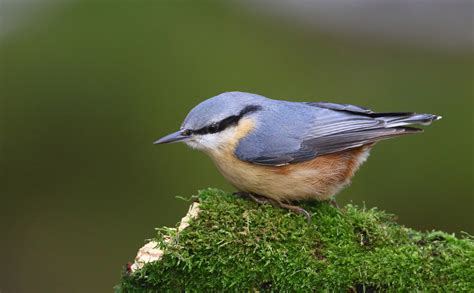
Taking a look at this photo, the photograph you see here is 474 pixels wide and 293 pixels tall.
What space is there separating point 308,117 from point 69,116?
11.9ft

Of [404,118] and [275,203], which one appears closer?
[275,203]

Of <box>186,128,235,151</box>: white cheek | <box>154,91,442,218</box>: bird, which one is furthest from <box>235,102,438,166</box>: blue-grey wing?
<box>186,128,235,151</box>: white cheek

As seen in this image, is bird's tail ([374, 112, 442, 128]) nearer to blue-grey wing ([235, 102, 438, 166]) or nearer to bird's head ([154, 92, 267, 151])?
blue-grey wing ([235, 102, 438, 166])

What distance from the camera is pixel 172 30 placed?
27.7ft

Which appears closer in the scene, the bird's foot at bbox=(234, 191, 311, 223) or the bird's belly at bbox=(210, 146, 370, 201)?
the bird's foot at bbox=(234, 191, 311, 223)

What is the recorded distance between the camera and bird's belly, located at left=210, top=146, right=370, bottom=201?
4332 millimetres

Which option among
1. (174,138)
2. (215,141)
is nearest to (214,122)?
(215,141)

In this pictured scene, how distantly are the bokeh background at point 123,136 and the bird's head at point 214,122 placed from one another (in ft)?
8.80

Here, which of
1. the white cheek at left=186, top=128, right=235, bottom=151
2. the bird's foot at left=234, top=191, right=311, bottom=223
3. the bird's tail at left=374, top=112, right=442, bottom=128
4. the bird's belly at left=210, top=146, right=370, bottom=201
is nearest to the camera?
the bird's foot at left=234, top=191, right=311, bottom=223

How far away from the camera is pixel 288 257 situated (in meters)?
3.84

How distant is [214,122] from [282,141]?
18.9 inches

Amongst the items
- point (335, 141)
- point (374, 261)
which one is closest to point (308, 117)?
point (335, 141)

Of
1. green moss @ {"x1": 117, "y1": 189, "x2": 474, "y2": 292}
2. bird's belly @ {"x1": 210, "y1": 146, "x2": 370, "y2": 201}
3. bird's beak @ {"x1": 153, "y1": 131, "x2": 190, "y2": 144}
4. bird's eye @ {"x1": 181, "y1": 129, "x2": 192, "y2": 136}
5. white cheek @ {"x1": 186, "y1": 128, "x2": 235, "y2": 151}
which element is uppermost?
bird's eye @ {"x1": 181, "y1": 129, "x2": 192, "y2": 136}

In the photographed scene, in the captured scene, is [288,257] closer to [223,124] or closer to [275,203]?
[275,203]
